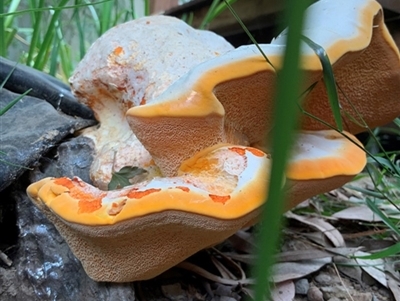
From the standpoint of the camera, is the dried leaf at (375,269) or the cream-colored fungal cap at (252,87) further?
the dried leaf at (375,269)

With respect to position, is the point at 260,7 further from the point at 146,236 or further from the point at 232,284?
the point at 146,236

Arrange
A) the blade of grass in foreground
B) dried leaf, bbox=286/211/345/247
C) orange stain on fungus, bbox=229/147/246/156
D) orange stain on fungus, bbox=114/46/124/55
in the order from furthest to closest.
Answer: dried leaf, bbox=286/211/345/247, orange stain on fungus, bbox=114/46/124/55, orange stain on fungus, bbox=229/147/246/156, the blade of grass in foreground

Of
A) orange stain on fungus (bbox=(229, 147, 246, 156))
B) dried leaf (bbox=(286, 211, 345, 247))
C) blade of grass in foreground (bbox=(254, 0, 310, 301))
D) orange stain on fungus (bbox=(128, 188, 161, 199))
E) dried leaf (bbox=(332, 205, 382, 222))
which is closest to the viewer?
blade of grass in foreground (bbox=(254, 0, 310, 301))

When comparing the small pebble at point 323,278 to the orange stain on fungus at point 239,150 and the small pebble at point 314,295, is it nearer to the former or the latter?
the small pebble at point 314,295

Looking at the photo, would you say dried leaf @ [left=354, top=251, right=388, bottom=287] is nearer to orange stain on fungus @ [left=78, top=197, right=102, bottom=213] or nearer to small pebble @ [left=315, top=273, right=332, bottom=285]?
small pebble @ [left=315, top=273, right=332, bottom=285]

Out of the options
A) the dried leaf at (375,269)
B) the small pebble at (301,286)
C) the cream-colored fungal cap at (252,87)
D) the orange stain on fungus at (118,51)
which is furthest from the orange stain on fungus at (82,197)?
the dried leaf at (375,269)

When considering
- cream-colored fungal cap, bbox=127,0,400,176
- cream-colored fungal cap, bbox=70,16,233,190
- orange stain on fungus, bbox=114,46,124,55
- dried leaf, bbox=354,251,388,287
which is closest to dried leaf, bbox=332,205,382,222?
dried leaf, bbox=354,251,388,287
